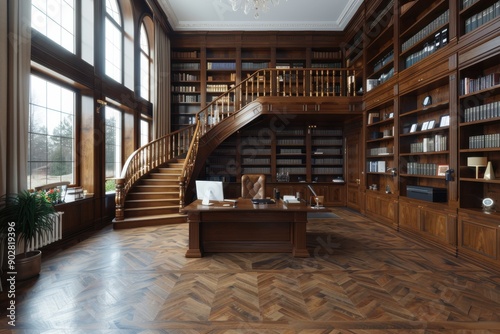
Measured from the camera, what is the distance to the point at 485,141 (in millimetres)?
3408

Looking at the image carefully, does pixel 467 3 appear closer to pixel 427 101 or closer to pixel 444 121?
pixel 427 101

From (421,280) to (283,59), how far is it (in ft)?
22.9

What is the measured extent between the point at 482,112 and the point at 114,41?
23.5 ft

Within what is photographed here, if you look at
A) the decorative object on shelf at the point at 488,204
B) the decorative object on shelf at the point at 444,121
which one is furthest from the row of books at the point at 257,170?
the decorative object on shelf at the point at 488,204

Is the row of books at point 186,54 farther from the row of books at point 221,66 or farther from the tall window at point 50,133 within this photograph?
the tall window at point 50,133

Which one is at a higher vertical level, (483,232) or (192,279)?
(483,232)

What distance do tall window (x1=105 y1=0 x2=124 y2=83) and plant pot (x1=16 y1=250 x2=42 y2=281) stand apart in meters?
4.25

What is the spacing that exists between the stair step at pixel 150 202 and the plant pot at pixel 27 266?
267cm

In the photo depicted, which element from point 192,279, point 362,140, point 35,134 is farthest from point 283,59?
point 192,279

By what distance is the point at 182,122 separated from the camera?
8297 mm

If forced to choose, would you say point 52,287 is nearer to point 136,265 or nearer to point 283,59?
point 136,265

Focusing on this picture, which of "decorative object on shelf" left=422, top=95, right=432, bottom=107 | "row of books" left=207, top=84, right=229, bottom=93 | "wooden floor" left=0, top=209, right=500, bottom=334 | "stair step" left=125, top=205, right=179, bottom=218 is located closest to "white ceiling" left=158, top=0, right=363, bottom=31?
"row of books" left=207, top=84, right=229, bottom=93

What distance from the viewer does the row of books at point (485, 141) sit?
3.25 m

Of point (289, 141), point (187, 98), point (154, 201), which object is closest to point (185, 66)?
point (187, 98)
